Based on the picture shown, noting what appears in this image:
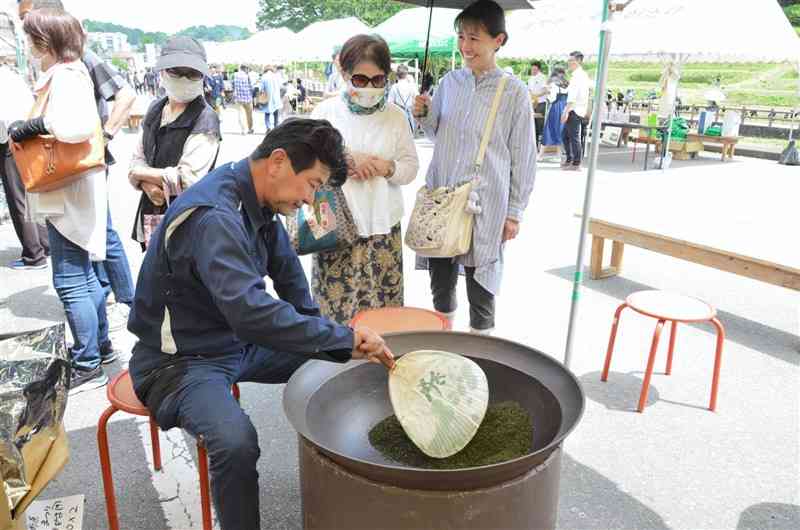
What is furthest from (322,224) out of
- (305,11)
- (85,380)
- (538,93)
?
(305,11)

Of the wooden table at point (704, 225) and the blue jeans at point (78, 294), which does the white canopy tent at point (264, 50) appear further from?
the blue jeans at point (78, 294)

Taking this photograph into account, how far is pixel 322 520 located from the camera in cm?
140

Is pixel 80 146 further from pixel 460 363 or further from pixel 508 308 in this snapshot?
pixel 508 308

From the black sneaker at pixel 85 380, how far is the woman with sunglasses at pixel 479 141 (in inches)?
70.6

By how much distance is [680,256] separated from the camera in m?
3.76

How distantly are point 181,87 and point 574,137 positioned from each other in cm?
774

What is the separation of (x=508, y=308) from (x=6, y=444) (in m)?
2.99

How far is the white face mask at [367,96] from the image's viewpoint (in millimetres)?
2344

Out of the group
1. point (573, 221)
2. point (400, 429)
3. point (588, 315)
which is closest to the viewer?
point (400, 429)

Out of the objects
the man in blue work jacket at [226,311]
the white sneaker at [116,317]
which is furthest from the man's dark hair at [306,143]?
the white sneaker at [116,317]

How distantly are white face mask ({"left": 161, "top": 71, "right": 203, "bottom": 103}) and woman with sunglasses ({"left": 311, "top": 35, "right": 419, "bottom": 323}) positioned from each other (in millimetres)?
528

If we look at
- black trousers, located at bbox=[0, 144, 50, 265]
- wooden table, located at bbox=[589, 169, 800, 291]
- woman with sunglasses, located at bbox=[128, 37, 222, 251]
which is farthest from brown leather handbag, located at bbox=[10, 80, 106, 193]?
wooden table, located at bbox=[589, 169, 800, 291]

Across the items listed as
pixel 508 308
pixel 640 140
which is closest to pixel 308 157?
pixel 508 308

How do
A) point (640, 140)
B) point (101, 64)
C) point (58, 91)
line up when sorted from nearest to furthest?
point (58, 91), point (101, 64), point (640, 140)
